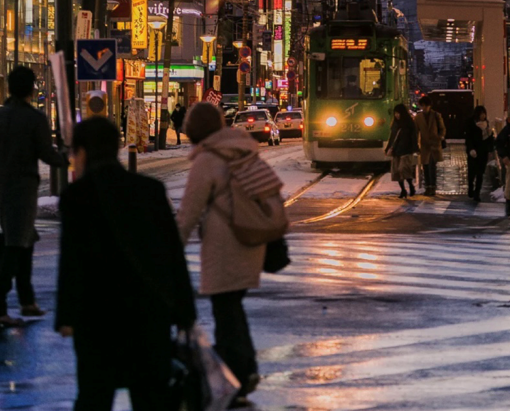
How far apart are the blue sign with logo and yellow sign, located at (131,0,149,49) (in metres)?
36.6

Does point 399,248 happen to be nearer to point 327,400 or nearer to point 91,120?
point 327,400

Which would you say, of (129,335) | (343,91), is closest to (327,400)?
(129,335)

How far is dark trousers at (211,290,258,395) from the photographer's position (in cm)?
721

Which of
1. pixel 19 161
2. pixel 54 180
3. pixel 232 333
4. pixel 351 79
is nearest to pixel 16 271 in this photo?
pixel 19 161

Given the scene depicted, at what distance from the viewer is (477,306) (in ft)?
37.3

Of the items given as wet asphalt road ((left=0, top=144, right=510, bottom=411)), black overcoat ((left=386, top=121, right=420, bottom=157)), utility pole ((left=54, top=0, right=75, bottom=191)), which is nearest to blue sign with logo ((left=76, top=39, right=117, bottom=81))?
utility pole ((left=54, top=0, right=75, bottom=191))

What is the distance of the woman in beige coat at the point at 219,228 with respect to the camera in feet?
23.0

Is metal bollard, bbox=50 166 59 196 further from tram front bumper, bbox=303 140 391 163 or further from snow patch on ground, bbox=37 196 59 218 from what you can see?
tram front bumper, bbox=303 140 391 163

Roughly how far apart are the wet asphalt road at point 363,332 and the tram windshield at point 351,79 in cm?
1428

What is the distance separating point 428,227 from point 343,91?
1272 centimetres

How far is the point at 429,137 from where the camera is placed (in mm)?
24516

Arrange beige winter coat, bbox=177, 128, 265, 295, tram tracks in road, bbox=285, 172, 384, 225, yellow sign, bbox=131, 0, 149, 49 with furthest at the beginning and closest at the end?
1. yellow sign, bbox=131, 0, 149, 49
2. tram tracks in road, bbox=285, 172, 384, 225
3. beige winter coat, bbox=177, 128, 265, 295

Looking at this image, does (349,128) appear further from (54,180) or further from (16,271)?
(16,271)

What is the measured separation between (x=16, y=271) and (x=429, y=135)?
15267 mm
